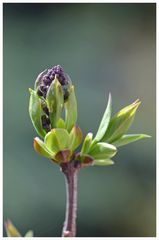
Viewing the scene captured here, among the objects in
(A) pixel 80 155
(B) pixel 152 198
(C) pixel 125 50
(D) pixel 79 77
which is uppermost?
(C) pixel 125 50

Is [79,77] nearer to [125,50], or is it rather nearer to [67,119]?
[125,50]

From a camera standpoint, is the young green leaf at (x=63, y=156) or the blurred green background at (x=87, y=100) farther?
the blurred green background at (x=87, y=100)

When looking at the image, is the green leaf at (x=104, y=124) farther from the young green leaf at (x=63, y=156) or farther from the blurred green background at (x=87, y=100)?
the blurred green background at (x=87, y=100)

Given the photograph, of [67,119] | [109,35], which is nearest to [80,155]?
[67,119]

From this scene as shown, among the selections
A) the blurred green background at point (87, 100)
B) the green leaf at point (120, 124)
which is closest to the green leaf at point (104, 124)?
the green leaf at point (120, 124)

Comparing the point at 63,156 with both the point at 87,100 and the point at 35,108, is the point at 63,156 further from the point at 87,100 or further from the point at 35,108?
the point at 87,100

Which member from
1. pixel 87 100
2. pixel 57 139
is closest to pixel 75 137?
pixel 57 139
